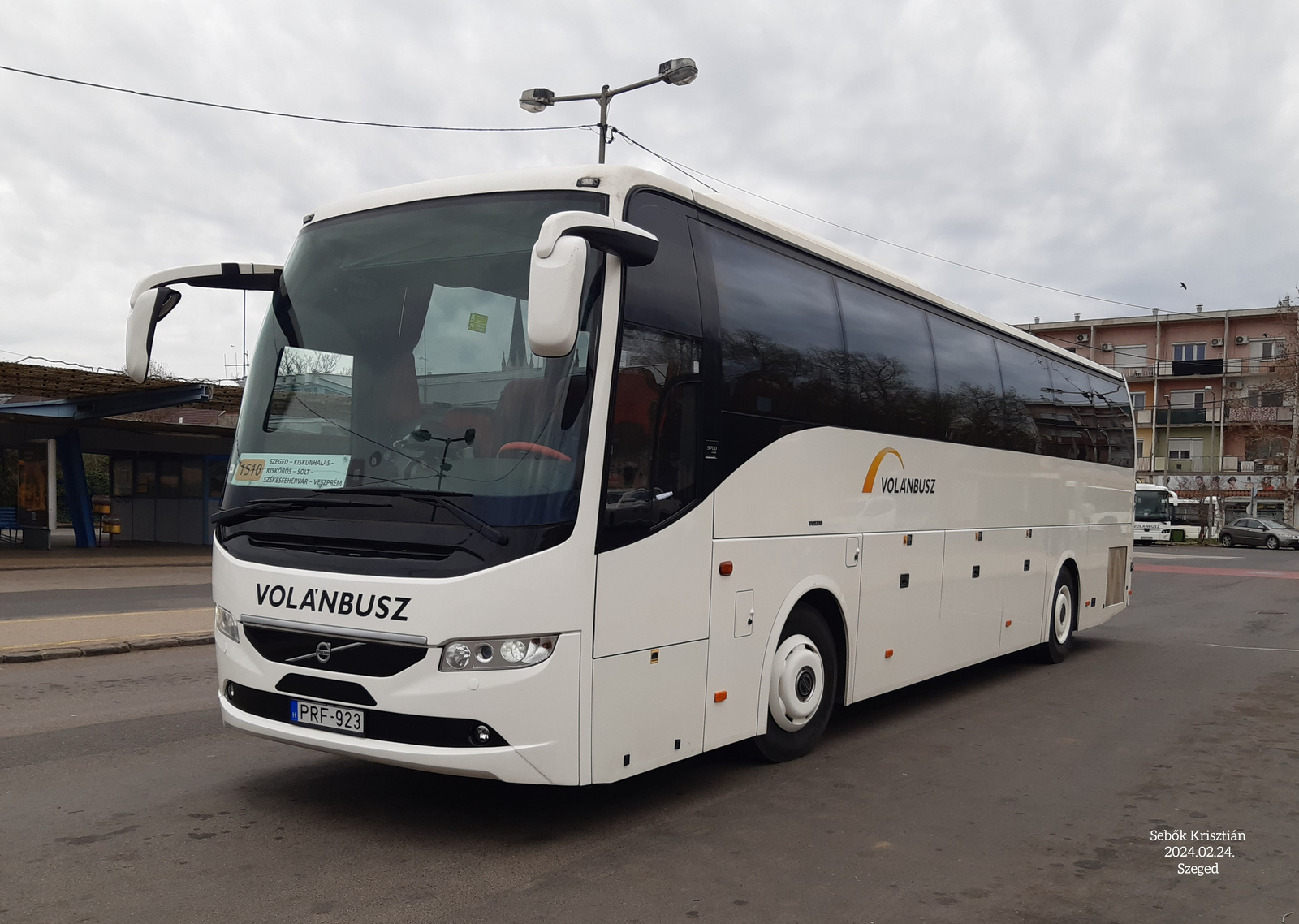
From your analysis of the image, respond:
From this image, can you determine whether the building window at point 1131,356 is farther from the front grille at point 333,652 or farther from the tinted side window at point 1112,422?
the front grille at point 333,652

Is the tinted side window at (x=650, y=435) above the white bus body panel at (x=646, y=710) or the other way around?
above

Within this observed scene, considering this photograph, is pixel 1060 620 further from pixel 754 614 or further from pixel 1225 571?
pixel 1225 571

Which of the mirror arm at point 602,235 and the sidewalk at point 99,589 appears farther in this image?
the sidewalk at point 99,589

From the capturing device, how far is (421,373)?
514 cm

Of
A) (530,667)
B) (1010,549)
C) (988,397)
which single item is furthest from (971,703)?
(530,667)

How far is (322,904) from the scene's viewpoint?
417cm

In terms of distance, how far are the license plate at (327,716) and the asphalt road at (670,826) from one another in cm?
55

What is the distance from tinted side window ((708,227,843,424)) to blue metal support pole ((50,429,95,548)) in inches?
992

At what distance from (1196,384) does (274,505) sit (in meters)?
76.7

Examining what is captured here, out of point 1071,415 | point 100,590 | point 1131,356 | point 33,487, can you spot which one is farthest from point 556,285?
point 1131,356

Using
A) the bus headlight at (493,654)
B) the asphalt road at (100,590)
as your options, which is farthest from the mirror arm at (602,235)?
the asphalt road at (100,590)

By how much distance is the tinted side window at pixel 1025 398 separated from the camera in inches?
399

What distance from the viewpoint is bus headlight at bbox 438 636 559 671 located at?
4707 mm

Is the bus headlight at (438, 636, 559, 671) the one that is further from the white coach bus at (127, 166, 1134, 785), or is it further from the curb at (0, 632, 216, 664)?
the curb at (0, 632, 216, 664)
